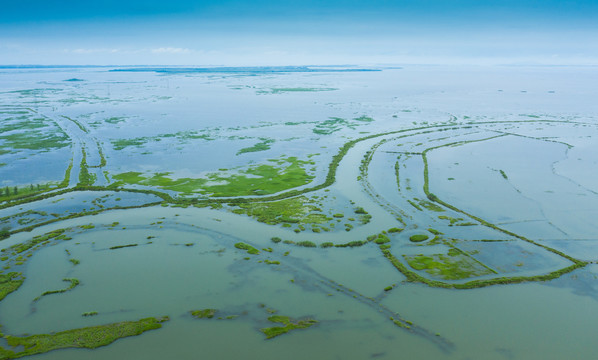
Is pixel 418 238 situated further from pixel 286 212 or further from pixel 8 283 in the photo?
pixel 8 283

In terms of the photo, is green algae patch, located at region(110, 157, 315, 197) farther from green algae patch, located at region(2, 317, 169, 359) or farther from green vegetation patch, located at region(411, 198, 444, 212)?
green algae patch, located at region(2, 317, 169, 359)

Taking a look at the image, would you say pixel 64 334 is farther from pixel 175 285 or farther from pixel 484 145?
pixel 484 145

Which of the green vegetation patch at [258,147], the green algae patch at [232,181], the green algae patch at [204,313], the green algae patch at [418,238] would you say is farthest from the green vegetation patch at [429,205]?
the green vegetation patch at [258,147]

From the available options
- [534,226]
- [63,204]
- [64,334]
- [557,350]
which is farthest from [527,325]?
[63,204]

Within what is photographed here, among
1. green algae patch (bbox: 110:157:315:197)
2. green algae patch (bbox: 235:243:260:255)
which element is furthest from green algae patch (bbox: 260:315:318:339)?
green algae patch (bbox: 110:157:315:197)

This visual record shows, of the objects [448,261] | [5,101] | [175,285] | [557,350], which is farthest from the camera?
[5,101]

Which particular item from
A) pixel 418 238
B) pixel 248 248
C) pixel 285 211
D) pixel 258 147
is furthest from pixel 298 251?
pixel 258 147
